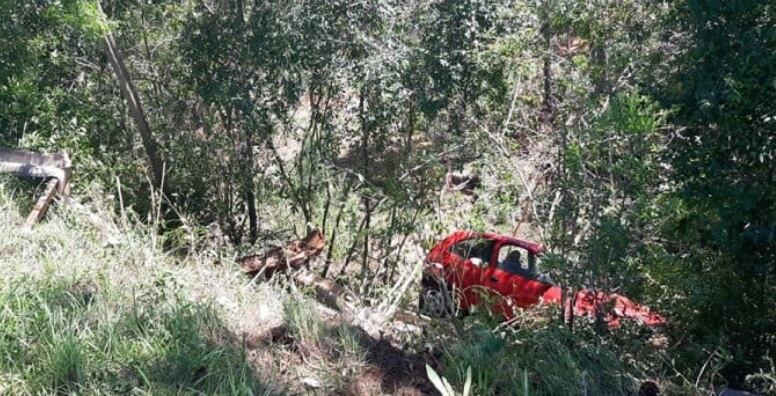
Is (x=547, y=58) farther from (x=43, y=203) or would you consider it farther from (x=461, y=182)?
(x=43, y=203)

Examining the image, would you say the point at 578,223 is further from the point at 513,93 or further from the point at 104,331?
the point at 104,331

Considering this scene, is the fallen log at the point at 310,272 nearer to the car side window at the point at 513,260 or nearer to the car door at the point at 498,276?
the car door at the point at 498,276

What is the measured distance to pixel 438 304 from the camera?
23.7 ft

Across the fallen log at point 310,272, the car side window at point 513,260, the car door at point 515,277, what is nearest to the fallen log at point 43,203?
the fallen log at point 310,272

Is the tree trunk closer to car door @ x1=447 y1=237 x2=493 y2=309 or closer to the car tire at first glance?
car door @ x1=447 y1=237 x2=493 y2=309

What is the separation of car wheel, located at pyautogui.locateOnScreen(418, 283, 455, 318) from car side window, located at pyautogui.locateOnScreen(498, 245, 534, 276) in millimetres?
1902

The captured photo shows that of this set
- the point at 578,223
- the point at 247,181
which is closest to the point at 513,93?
the point at 578,223

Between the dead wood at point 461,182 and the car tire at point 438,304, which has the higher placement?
the dead wood at point 461,182

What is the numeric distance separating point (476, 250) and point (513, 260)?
17.4 inches

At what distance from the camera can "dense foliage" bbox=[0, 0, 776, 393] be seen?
557cm

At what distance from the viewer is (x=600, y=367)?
5406mm

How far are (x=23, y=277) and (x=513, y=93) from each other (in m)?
5.37

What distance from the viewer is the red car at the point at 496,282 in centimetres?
657

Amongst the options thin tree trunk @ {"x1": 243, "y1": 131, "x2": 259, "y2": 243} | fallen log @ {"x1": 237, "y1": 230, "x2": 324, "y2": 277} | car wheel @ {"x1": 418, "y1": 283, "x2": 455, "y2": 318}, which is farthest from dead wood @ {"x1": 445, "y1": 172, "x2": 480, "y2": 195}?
thin tree trunk @ {"x1": 243, "y1": 131, "x2": 259, "y2": 243}
